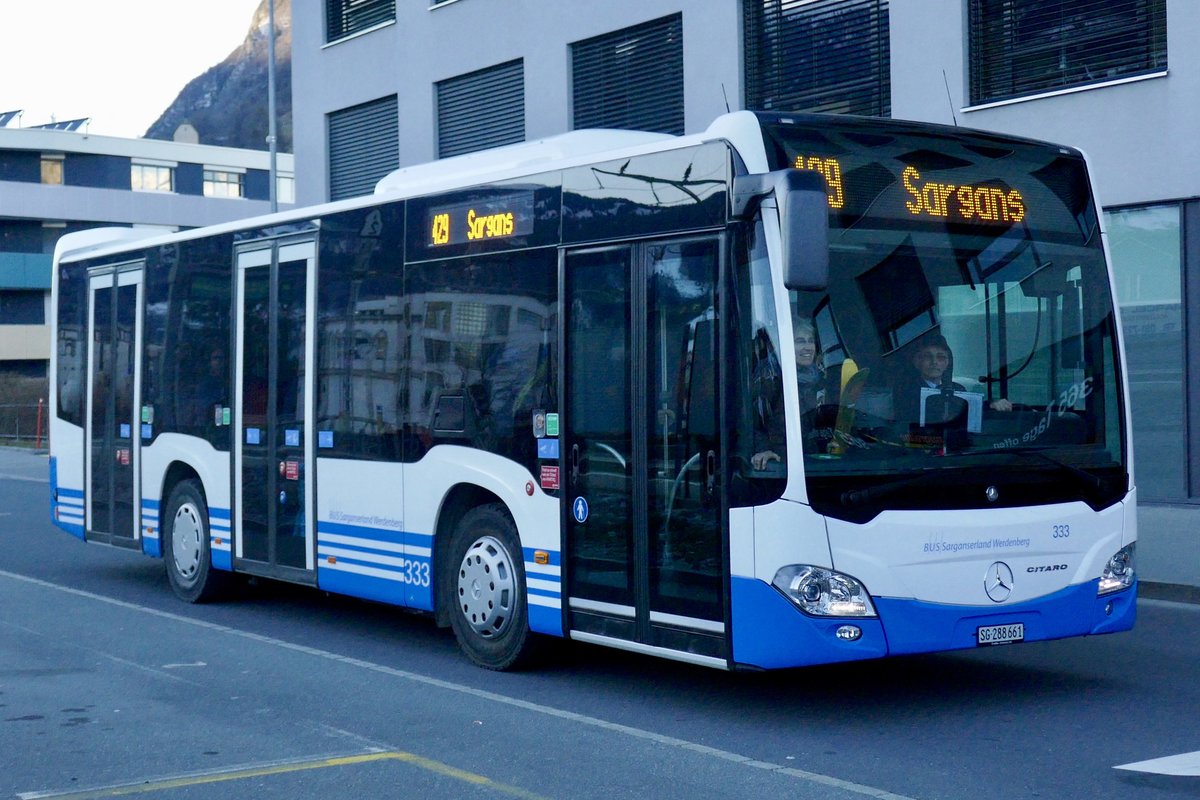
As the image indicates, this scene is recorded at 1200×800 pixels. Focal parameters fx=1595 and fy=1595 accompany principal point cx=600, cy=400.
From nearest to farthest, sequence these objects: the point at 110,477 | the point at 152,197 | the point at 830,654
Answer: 1. the point at 830,654
2. the point at 110,477
3. the point at 152,197

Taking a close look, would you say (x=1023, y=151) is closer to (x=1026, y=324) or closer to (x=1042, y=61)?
(x=1026, y=324)

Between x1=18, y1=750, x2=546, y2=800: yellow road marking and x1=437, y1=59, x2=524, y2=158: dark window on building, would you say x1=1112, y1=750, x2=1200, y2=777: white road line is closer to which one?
x1=18, y1=750, x2=546, y2=800: yellow road marking

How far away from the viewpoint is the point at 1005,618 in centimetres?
755

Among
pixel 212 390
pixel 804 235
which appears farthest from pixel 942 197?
pixel 212 390

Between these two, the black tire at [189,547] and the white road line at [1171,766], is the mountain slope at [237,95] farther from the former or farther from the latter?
Answer: the white road line at [1171,766]

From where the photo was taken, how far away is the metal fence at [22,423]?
41750mm


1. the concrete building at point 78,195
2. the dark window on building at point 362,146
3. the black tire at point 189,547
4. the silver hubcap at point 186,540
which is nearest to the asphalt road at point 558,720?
the black tire at point 189,547

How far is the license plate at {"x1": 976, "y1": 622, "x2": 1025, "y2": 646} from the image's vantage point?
24.5ft

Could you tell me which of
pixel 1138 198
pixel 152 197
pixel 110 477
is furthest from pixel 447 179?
pixel 152 197

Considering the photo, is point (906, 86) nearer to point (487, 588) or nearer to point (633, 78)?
point (633, 78)

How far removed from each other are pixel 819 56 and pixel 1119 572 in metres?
12.1

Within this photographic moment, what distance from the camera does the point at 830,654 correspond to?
718 cm

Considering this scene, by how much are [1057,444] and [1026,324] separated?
61cm

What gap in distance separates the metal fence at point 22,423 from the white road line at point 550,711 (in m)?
31.4
